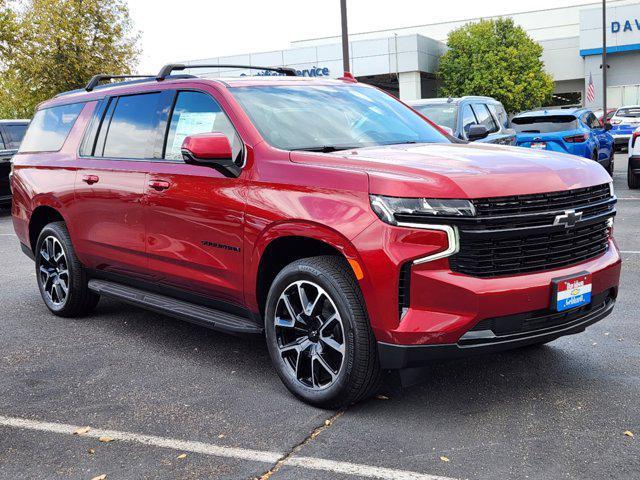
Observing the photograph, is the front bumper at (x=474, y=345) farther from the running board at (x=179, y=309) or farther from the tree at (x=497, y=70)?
the tree at (x=497, y=70)

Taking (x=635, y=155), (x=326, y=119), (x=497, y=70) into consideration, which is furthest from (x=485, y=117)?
(x=497, y=70)

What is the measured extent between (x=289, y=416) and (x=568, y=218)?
180cm

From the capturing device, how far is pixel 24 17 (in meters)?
32.1

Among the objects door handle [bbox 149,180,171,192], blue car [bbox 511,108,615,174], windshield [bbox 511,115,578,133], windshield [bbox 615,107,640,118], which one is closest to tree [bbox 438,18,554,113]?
windshield [bbox 615,107,640,118]

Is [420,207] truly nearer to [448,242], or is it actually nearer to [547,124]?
[448,242]

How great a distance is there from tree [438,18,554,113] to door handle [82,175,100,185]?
169 ft

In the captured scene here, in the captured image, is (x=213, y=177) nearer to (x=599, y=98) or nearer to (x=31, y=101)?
(x=31, y=101)

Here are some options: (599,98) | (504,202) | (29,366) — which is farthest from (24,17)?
(599,98)

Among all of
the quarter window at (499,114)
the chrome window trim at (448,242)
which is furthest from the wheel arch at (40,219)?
the quarter window at (499,114)

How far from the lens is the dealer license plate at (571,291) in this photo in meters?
3.78

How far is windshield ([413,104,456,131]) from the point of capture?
11.5 meters

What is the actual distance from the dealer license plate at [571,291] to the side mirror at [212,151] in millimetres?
1922

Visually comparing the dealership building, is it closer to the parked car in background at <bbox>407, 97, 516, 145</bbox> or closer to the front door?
the parked car in background at <bbox>407, 97, 516, 145</bbox>

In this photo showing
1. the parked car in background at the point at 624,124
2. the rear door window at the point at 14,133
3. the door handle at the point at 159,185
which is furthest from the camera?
the parked car in background at the point at 624,124
